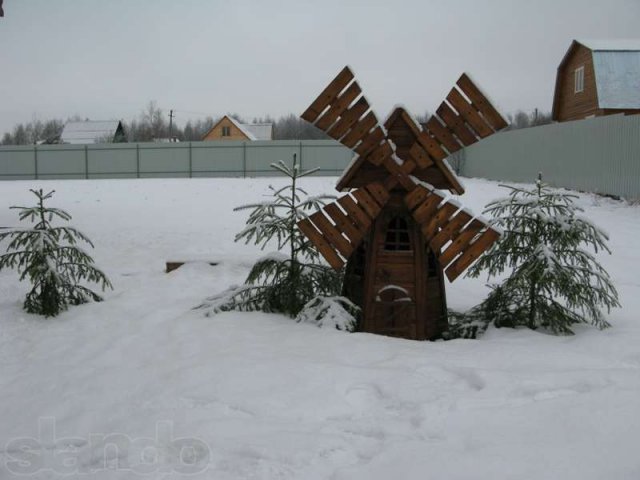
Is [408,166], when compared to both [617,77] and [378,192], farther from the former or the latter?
[617,77]

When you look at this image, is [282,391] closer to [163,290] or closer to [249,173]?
[163,290]

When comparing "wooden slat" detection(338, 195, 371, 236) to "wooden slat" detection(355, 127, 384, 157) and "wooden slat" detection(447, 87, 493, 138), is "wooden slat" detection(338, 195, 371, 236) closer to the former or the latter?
"wooden slat" detection(355, 127, 384, 157)

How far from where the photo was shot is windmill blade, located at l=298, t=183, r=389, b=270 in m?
4.91

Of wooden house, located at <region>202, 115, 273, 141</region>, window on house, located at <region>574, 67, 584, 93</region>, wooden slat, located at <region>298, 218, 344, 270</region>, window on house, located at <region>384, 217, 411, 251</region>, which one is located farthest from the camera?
wooden house, located at <region>202, 115, 273, 141</region>

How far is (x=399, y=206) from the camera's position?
510 cm

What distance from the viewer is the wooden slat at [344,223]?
496 cm

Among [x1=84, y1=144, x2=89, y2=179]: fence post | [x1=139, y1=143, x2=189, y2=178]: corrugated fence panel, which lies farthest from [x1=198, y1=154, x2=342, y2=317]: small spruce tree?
[x1=84, y1=144, x2=89, y2=179]: fence post

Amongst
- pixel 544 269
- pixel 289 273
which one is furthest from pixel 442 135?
pixel 289 273

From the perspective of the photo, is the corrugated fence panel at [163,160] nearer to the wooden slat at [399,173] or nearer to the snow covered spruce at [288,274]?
the snow covered spruce at [288,274]

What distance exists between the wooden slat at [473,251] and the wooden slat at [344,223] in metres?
0.85

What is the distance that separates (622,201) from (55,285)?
13.6 meters

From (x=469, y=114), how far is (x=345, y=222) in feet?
4.51

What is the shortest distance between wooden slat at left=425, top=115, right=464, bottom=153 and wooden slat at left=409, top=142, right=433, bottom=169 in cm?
16

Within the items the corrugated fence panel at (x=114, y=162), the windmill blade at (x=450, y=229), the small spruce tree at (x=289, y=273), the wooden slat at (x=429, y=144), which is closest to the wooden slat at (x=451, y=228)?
the windmill blade at (x=450, y=229)
